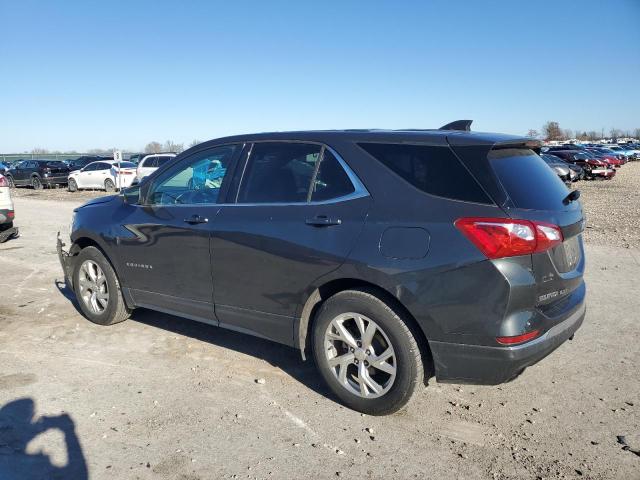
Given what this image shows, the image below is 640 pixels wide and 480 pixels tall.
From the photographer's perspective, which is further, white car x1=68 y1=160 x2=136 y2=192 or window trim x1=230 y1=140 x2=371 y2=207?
white car x1=68 y1=160 x2=136 y2=192

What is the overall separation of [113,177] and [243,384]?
2215 centimetres

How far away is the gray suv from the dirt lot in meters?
0.38

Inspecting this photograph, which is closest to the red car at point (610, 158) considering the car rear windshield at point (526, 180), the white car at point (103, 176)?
the white car at point (103, 176)

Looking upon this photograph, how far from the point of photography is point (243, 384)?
12.8ft

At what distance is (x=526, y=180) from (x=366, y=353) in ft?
4.80

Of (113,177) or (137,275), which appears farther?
(113,177)

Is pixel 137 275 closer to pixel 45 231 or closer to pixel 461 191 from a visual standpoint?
pixel 461 191

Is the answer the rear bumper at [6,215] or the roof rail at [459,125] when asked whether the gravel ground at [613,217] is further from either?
the rear bumper at [6,215]

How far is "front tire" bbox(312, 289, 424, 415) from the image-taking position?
10.5 feet

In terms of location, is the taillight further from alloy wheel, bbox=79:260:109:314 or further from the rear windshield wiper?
alloy wheel, bbox=79:260:109:314

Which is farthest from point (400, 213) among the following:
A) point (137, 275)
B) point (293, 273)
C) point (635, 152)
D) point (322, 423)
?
point (635, 152)

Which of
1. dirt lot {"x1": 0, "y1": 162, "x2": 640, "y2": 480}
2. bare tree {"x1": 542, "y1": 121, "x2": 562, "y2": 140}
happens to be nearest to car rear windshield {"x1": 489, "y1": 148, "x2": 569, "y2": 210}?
dirt lot {"x1": 0, "y1": 162, "x2": 640, "y2": 480}

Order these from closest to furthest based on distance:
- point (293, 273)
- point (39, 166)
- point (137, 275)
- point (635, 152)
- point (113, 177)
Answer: point (293, 273), point (137, 275), point (113, 177), point (39, 166), point (635, 152)

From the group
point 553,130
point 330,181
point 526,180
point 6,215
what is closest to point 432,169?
point 526,180
